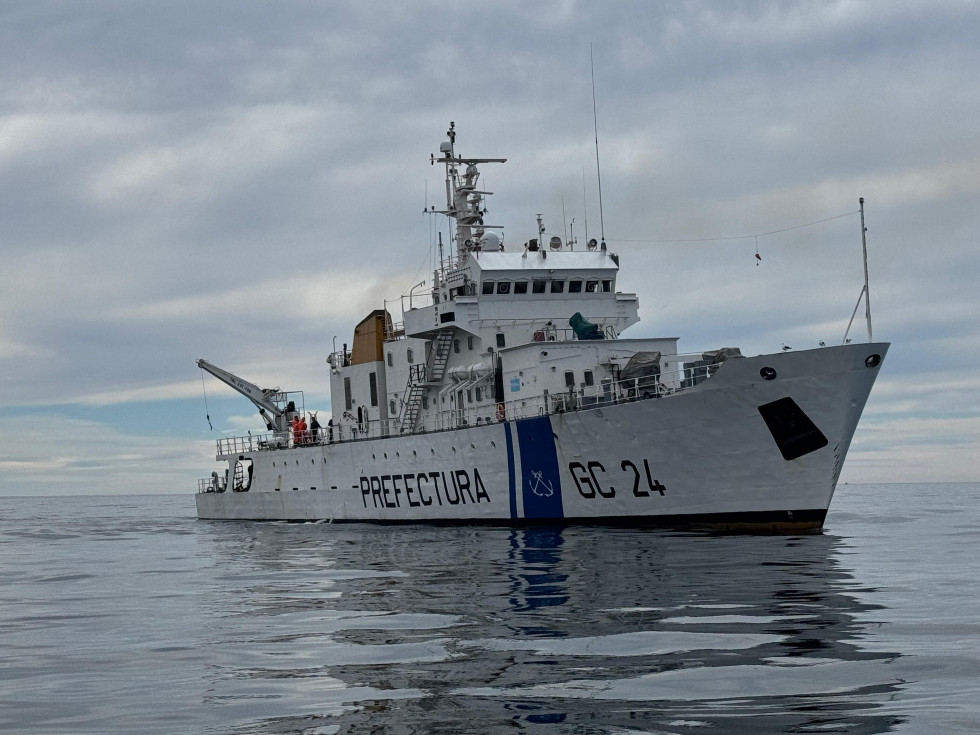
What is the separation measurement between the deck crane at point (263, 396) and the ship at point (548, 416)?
2251 millimetres

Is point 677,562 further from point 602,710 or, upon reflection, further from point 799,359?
point 602,710

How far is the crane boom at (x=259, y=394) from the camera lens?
46562 mm

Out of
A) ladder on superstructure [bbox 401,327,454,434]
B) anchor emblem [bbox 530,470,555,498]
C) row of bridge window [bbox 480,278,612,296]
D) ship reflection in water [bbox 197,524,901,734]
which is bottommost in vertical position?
ship reflection in water [bbox 197,524,901,734]

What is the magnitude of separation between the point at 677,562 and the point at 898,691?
9.90 metres

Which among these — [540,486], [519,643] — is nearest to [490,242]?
[540,486]

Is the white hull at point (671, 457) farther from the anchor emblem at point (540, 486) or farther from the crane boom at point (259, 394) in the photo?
the crane boom at point (259, 394)

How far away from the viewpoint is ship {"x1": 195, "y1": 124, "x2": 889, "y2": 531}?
22906mm

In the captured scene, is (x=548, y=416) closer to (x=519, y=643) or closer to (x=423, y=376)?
(x=423, y=376)

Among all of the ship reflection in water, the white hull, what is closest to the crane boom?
the white hull

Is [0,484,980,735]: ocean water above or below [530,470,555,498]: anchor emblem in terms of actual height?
below

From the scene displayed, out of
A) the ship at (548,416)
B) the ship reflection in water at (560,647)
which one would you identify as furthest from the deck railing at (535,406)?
the ship reflection in water at (560,647)

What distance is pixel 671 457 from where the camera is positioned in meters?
24.4

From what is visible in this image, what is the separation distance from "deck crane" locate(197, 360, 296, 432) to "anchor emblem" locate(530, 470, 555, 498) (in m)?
20.5

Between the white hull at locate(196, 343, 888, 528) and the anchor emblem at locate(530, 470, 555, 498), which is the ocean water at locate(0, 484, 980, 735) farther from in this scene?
the anchor emblem at locate(530, 470, 555, 498)
